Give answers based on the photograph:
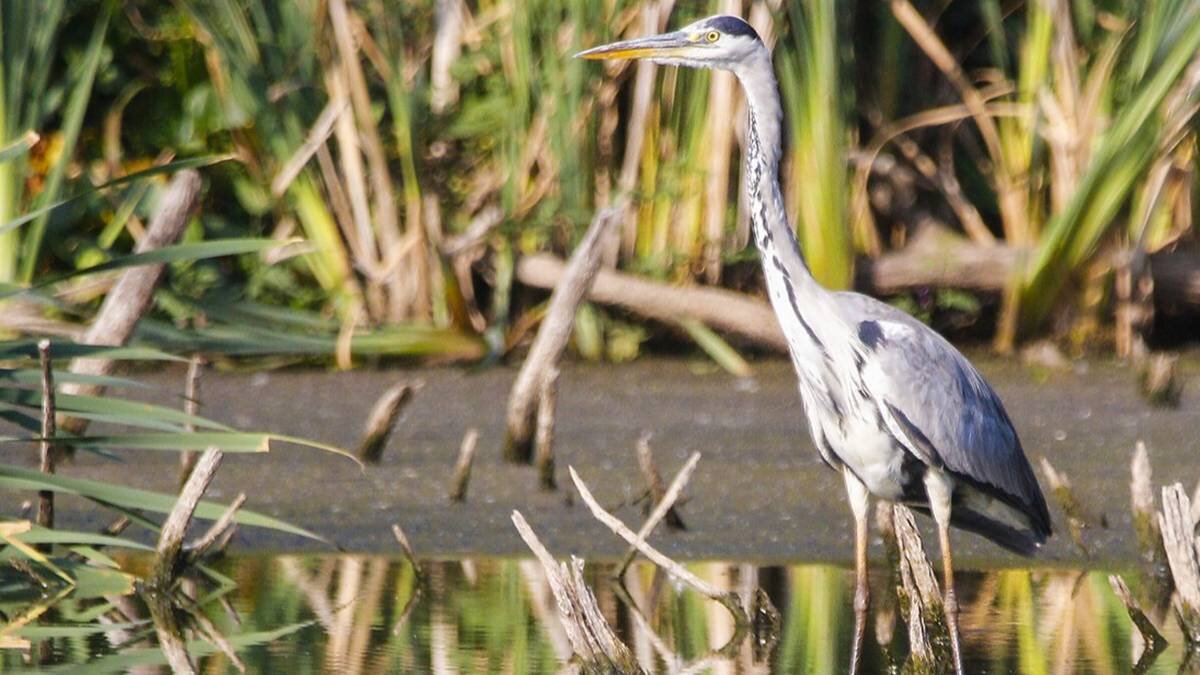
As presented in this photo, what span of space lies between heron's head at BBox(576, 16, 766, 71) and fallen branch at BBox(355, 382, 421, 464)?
179 centimetres

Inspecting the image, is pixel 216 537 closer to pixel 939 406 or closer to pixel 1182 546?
pixel 939 406

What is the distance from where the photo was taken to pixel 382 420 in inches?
261

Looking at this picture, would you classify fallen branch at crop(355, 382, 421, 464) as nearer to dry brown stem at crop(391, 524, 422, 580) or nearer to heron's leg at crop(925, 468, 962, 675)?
dry brown stem at crop(391, 524, 422, 580)


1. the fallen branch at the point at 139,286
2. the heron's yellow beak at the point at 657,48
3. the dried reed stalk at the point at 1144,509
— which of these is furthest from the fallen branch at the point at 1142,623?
the fallen branch at the point at 139,286

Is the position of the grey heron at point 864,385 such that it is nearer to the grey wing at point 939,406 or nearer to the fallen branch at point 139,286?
the grey wing at point 939,406

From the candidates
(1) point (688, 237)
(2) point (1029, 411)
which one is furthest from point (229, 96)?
(2) point (1029, 411)

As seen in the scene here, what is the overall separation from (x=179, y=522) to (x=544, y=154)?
4.29m

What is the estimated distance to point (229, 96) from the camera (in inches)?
354

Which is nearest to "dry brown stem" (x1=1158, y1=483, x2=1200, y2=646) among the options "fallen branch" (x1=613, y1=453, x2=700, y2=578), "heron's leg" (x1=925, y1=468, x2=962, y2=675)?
"heron's leg" (x1=925, y1=468, x2=962, y2=675)

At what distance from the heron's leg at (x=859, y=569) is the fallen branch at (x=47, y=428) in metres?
1.96

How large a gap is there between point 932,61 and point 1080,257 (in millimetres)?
1489

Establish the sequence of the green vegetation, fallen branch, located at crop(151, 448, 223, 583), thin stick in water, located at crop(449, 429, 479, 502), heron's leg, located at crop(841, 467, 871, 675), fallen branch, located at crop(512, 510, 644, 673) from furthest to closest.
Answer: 1. the green vegetation
2. thin stick in water, located at crop(449, 429, 479, 502)
3. fallen branch, located at crop(151, 448, 223, 583)
4. heron's leg, located at crop(841, 467, 871, 675)
5. fallen branch, located at crop(512, 510, 644, 673)

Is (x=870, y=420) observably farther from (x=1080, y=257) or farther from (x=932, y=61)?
(x=932, y=61)

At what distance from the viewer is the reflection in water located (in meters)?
4.49
